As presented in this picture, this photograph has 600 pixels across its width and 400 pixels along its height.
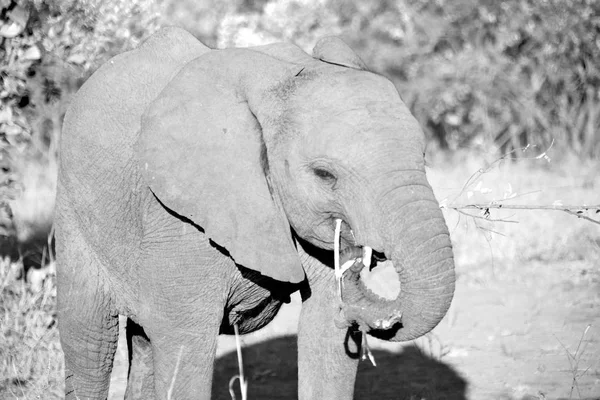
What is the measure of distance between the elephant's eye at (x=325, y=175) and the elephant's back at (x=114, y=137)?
93 centimetres

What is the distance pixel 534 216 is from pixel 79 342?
16.9 ft

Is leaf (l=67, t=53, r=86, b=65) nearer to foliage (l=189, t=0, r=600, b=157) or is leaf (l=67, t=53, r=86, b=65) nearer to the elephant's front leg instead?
the elephant's front leg

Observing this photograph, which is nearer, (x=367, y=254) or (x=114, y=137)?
(x=367, y=254)

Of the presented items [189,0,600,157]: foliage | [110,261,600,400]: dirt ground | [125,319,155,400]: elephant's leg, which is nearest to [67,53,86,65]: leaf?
[110,261,600,400]: dirt ground

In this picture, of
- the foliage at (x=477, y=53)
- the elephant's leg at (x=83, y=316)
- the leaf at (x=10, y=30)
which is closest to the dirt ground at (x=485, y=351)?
the elephant's leg at (x=83, y=316)

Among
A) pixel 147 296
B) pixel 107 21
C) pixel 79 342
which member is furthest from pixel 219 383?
pixel 107 21

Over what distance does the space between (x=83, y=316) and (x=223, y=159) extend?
1.32 meters

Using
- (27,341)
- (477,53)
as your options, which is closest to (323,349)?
(27,341)

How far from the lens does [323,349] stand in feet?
13.9

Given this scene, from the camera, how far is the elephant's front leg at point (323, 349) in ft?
13.8

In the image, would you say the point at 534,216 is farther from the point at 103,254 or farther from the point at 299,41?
the point at 103,254

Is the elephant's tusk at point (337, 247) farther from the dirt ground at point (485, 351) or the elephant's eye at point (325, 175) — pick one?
the dirt ground at point (485, 351)

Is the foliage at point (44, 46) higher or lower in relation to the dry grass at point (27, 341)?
higher

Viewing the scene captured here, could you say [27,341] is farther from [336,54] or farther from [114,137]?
[336,54]
